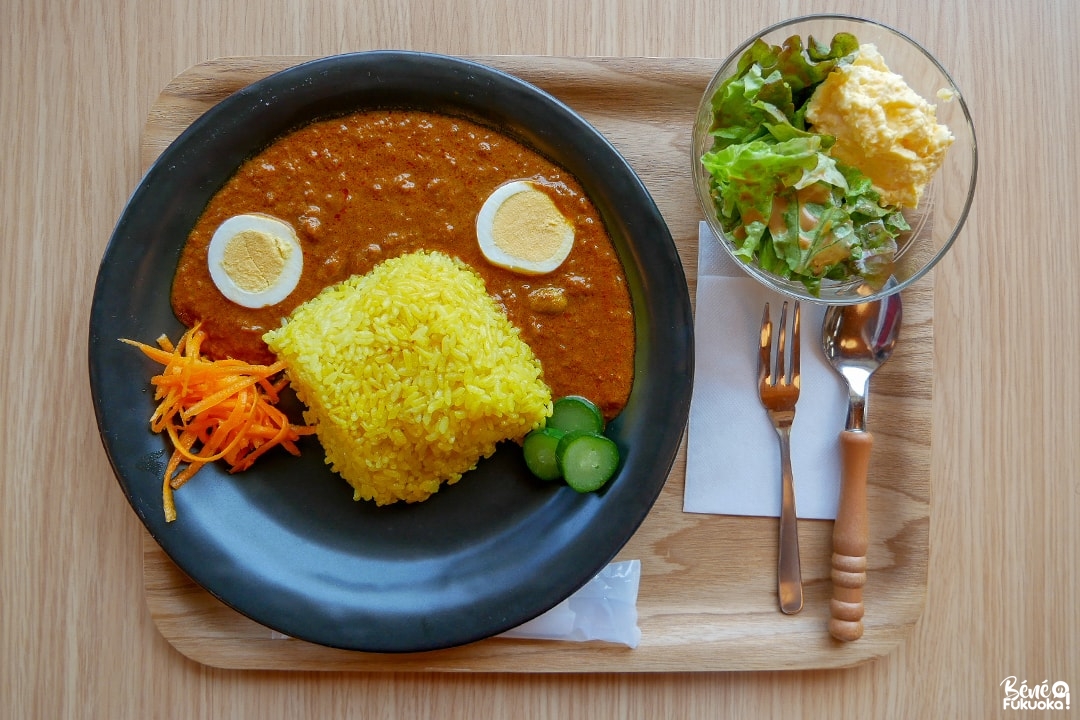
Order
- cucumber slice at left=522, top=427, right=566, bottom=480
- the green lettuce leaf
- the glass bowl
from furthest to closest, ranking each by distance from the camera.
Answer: cucumber slice at left=522, top=427, right=566, bottom=480, the glass bowl, the green lettuce leaf

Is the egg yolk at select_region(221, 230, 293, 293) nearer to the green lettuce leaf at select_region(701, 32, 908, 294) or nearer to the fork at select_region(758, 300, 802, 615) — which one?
the green lettuce leaf at select_region(701, 32, 908, 294)

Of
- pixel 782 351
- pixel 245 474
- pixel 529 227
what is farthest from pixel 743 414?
pixel 245 474

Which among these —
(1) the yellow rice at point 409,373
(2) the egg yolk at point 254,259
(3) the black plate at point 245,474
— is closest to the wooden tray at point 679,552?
(3) the black plate at point 245,474

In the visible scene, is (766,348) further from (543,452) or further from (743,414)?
(543,452)

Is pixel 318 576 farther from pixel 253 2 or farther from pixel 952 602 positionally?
pixel 952 602

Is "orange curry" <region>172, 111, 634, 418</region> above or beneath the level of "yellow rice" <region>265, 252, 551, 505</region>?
above

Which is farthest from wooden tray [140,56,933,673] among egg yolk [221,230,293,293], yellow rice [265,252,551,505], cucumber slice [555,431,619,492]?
yellow rice [265,252,551,505]

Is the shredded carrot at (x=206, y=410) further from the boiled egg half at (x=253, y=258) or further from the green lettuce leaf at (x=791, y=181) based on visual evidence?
the green lettuce leaf at (x=791, y=181)
